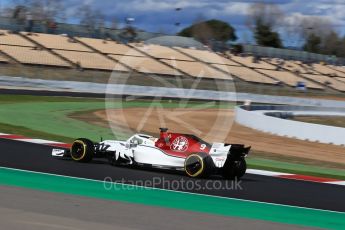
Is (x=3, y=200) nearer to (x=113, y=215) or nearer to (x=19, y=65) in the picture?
(x=113, y=215)

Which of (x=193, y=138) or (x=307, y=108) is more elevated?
(x=193, y=138)

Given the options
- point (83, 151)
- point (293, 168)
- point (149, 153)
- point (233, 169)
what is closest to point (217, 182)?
point (233, 169)

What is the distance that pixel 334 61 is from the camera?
4008 inches

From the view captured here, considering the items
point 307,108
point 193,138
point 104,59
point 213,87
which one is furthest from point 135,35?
point 193,138

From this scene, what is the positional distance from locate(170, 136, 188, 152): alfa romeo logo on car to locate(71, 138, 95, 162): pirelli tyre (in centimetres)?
165

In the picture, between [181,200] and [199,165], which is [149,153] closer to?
[199,165]

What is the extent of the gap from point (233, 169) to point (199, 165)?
2.43ft

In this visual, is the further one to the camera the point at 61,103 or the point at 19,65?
the point at 19,65

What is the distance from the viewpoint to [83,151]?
39.6 feet

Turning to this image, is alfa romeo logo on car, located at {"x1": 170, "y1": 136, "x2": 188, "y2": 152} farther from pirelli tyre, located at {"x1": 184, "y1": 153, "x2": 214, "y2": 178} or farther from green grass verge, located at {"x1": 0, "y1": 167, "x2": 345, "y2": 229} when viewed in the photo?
green grass verge, located at {"x1": 0, "y1": 167, "x2": 345, "y2": 229}

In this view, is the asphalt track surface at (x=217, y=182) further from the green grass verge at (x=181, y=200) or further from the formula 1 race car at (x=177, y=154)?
the green grass verge at (x=181, y=200)

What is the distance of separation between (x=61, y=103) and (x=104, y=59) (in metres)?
26.4

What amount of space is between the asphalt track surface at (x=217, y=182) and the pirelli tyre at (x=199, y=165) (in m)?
0.14

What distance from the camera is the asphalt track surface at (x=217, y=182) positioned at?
10141 millimetres
